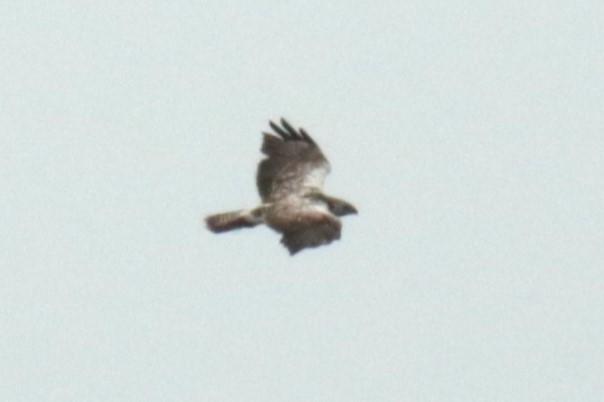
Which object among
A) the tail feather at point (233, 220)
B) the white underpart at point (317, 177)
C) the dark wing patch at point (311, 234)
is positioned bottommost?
the dark wing patch at point (311, 234)

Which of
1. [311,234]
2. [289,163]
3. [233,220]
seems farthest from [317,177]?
[311,234]

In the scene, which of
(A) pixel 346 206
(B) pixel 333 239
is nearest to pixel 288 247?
(B) pixel 333 239

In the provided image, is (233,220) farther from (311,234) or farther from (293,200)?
(311,234)

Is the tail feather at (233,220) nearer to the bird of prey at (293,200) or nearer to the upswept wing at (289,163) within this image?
the bird of prey at (293,200)

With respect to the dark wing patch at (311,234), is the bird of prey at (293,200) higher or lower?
higher

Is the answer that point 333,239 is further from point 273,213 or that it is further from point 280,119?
point 280,119

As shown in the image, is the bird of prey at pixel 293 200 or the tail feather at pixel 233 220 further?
the tail feather at pixel 233 220

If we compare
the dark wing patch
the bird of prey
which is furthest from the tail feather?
the dark wing patch

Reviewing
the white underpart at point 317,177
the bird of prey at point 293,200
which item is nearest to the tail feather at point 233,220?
the bird of prey at point 293,200
